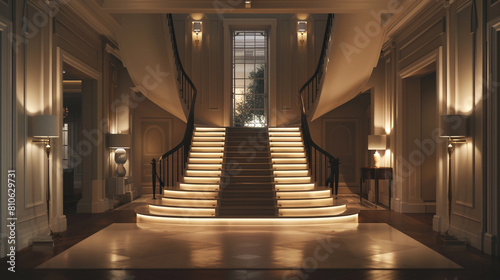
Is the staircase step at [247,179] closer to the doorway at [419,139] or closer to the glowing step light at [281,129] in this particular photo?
the glowing step light at [281,129]

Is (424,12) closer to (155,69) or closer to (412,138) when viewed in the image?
(412,138)

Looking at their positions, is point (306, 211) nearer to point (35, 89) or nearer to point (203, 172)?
point (203, 172)

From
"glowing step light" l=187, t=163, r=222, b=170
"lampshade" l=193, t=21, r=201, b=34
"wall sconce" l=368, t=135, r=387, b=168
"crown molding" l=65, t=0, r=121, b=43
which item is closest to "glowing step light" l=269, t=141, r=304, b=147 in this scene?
"glowing step light" l=187, t=163, r=222, b=170

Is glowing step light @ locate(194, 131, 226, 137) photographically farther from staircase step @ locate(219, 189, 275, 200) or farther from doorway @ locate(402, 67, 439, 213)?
doorway @ locate(402, 67, 439, 213)

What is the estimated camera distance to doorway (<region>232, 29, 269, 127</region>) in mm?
12242

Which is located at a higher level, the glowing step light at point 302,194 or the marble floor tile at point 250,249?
the glowing step light at point 302,194

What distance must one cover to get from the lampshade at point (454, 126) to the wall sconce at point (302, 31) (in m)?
6.44

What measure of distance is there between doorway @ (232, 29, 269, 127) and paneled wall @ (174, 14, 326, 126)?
0.50 metres

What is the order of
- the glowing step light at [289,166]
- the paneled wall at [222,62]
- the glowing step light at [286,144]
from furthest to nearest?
the paneled wall at [222,62]
the glowing step light at [286,144]
the glowing step light at [289,166]

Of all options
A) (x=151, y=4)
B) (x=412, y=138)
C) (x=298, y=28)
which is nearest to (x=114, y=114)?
(x=151, y=4)

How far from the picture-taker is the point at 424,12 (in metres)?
7.09

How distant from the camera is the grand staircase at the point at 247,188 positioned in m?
7.30

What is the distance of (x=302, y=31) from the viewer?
1157 centimetres

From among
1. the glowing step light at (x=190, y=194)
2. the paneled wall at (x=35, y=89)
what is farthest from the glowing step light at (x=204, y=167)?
the paneled wall at (x=35, y=89)
